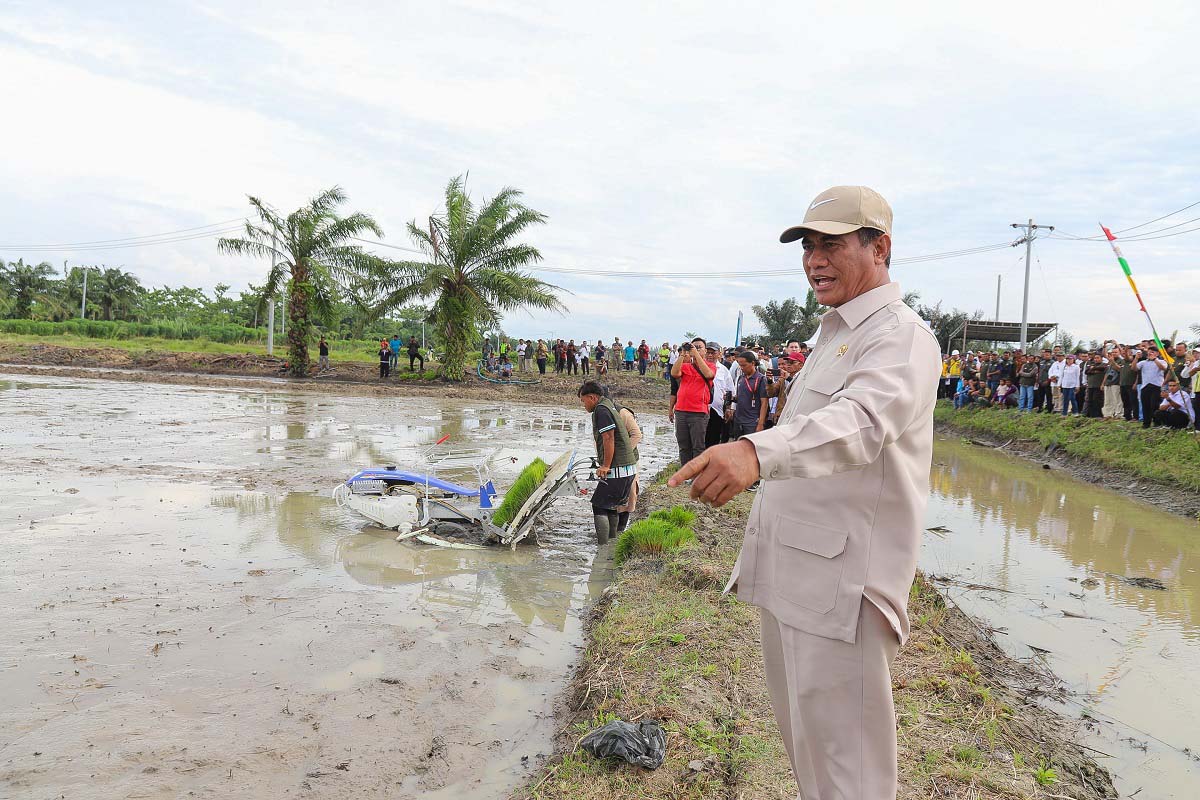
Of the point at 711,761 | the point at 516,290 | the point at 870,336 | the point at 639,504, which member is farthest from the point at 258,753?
the point at 516,290

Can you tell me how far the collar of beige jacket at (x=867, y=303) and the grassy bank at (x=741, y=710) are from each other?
210cm

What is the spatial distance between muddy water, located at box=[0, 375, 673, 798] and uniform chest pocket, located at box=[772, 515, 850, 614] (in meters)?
2.24

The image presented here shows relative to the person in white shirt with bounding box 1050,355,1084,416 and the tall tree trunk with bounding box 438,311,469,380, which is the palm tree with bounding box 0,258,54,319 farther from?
the person in white shirt with bounding box 1050,355,1084,416

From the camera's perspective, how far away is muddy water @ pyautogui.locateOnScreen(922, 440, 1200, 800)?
4266mm

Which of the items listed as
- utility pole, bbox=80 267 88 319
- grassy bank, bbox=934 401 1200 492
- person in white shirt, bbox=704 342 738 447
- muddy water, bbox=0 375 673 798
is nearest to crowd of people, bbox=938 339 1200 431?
grassy bank, bbox=934 401 1200 492

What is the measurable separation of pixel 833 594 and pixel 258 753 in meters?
3.03

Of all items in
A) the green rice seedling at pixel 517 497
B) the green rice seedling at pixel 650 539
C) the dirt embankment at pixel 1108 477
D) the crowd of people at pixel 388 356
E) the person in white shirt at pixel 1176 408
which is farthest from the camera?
the crowd of people at pixel 388 356

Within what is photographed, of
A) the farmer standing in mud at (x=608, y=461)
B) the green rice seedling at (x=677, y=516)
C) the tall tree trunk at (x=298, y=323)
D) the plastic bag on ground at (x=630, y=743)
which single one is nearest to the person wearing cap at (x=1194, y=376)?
the green rice seedling at (x=677, y=516)

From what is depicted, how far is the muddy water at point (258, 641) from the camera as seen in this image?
11.7ft

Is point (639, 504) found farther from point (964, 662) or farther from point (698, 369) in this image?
point (964, 662)

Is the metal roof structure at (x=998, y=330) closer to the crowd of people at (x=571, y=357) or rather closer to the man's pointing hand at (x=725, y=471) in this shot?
the crowd of people at (x=571, y=357)

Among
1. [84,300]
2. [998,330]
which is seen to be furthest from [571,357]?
[84,300]

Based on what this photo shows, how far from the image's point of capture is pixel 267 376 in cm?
Result: 3011

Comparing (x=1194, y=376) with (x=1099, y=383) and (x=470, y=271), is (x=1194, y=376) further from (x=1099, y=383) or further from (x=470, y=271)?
(x=470, y=271)
